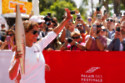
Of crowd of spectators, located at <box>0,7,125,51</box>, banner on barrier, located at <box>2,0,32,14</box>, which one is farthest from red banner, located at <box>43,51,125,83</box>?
banner on barrier, located at <box>2,0,32,14</box>

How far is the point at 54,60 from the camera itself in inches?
278

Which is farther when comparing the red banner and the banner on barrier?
the banner on barrier

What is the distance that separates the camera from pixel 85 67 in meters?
6.67

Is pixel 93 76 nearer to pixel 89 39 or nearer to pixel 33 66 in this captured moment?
pixel 89 39

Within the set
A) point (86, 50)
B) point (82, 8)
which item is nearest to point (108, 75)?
point (86, 50)

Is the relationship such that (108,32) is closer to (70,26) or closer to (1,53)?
(70,26)

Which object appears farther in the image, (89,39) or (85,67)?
(85,67)

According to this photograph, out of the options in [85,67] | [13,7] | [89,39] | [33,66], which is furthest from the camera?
[13,7]

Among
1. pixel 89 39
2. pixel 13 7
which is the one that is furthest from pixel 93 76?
pixel 13 7

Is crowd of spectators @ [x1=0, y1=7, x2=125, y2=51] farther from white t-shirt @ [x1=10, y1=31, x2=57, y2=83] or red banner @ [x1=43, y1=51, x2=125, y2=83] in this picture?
white t-shirt @ [x1=10, y1=31, x2=57, y2=83]

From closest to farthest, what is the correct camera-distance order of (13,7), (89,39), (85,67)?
(89,39)
(85,67)
(13,7)

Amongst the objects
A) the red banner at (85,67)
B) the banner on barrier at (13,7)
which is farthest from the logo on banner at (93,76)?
the banner on barrier at (13,7)

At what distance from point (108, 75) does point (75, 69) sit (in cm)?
76

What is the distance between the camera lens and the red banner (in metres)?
6.47
